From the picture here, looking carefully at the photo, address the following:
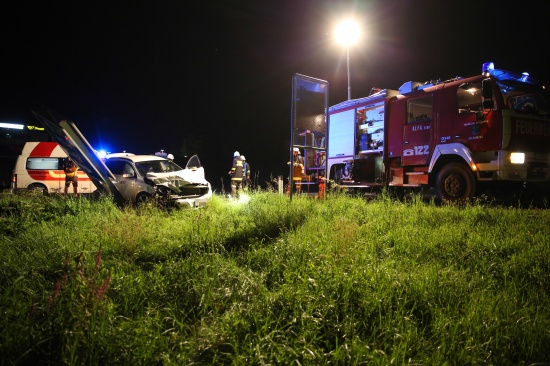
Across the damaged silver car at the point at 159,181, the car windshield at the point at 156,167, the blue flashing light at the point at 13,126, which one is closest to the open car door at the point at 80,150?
the damaged silver car at the point at 159,181

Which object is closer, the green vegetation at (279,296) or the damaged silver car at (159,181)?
the green vegetation at (279,296)

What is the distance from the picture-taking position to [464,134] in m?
7.88

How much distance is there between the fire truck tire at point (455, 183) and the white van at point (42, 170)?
1302 cm

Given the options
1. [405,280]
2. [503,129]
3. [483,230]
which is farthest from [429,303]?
[503,129]

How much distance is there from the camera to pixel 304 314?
90.5 inches

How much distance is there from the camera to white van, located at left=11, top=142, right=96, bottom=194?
13.7 metres

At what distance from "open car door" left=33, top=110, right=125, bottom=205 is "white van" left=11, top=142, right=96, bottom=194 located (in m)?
6.60

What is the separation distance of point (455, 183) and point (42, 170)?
1545 cm

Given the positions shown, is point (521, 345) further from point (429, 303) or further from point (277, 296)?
point (277, 296)

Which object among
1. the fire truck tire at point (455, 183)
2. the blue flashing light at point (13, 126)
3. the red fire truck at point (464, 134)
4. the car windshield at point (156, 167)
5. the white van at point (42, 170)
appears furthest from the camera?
the blue flashing light at point (13, 126)

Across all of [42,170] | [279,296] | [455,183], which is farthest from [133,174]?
[455,183]

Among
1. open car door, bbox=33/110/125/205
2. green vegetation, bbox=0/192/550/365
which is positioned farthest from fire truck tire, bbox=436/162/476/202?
open car door, bbox=33/110/125/205

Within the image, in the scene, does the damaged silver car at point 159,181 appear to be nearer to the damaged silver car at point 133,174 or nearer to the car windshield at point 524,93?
the damaged silver car at point 133,174

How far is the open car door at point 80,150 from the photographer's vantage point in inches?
288
